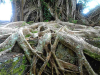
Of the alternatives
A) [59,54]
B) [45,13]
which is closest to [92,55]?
[59,54]

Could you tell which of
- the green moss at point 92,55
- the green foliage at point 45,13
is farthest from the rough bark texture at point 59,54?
the green foliage at point 45,13

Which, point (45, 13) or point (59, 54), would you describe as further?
point (45, 13)

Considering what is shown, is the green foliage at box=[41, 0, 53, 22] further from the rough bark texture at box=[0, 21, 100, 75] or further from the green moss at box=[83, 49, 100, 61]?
the green moss at box=[83, 49, 100, 61]

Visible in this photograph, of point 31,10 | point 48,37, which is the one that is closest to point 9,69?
point 48,37

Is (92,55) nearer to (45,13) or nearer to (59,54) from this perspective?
(59,54)

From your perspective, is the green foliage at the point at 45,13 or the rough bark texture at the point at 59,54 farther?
the green foliage at the point at 45,13

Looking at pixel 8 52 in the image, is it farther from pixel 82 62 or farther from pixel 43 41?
pixel 82 62

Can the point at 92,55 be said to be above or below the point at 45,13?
below

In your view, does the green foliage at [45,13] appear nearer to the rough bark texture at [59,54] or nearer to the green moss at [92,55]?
the rough bark texture at [59,54]

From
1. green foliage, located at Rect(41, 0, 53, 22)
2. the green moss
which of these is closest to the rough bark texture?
the green moss

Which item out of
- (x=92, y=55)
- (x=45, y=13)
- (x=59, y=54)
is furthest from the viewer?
(x=45, y=13)

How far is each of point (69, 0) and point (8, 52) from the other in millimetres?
6129

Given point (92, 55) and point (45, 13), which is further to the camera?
point (45, 13)

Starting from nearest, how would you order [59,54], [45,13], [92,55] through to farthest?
[92,55], [59,54], [45,13]
